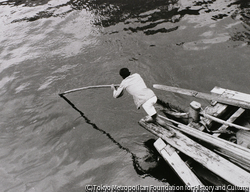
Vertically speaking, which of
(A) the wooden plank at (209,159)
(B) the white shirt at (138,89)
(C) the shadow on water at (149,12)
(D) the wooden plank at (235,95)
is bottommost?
(A) the wooden plank at (209,159)

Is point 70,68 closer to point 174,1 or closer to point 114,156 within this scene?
point 114,156

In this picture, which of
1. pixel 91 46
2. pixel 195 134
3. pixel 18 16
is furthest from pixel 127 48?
pixel 18 16

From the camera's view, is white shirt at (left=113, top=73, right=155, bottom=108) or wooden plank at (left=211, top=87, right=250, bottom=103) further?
white shirt at (left=113, top=73, right=155, bottom=108)

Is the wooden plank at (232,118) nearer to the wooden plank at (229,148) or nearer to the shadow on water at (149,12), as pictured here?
the wooden plank at (229,148)

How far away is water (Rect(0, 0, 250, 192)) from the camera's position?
490 cm

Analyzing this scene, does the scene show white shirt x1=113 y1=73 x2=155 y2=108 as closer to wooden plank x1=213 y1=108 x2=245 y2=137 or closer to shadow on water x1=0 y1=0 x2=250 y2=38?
wooden plank x1=213 y1=108 x2=245 y2=137

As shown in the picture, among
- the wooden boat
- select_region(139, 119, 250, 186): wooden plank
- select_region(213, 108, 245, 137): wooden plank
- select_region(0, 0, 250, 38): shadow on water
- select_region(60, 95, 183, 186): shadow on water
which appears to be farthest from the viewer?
select_region(0, 0, 250, 38): shadow on water

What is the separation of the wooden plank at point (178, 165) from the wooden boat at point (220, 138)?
0.40ft

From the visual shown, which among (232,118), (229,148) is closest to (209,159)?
(229,148)

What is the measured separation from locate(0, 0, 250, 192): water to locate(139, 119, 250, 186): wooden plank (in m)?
0.87

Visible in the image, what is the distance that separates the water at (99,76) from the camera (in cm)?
490

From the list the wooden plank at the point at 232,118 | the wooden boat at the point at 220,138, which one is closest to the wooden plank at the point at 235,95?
the wooden boat at the point at 220,138

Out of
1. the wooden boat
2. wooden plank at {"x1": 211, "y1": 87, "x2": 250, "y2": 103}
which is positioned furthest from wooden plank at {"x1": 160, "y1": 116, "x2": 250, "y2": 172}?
wooden plank at {"x1": 211, "y1": 87, "x2": 250, "y2": 103}

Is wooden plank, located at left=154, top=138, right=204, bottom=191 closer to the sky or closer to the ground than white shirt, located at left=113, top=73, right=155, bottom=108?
closer to the ground
